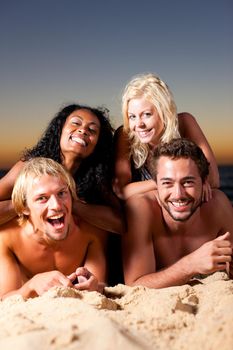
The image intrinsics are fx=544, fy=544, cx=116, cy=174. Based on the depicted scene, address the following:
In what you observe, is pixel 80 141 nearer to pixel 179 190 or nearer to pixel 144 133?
pixel 144 133

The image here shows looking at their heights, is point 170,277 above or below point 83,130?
below

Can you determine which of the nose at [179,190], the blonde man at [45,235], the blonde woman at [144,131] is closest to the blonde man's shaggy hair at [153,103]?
the blonde woman at [144,131]

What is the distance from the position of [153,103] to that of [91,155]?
584 mm

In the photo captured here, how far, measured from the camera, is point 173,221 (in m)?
3.67

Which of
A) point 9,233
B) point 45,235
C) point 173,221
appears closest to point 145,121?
point 173,221

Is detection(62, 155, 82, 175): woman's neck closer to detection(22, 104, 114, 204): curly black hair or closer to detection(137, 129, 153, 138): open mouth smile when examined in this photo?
detection(22, 104, 114, 204): curly black hair

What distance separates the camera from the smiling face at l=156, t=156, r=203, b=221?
137 inches

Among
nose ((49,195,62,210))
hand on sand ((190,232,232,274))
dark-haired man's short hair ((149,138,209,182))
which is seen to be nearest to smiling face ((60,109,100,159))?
dark-haired man's short hair ((149,138,209,182))

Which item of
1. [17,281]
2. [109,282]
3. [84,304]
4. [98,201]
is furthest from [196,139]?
[84,304]

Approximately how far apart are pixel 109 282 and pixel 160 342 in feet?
5.58

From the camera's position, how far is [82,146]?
3730 millimetres

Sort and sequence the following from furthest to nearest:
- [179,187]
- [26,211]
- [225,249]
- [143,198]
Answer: [143,198] < [179,187] < [26,211] < [225,249]

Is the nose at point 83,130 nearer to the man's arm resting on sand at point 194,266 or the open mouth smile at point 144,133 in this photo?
the open mouth smile at point 144,133

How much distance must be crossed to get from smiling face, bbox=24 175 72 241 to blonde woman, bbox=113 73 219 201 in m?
0.70
